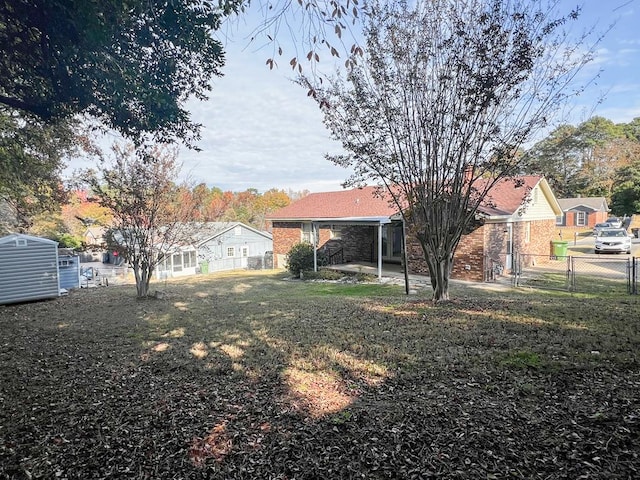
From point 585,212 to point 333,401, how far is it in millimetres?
50555

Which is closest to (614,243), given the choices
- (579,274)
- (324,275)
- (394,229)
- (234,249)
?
(579,274)

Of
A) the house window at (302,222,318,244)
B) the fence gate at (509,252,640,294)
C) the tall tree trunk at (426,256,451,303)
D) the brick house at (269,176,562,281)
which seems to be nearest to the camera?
the tall tree trunk at (426,256,451,303)

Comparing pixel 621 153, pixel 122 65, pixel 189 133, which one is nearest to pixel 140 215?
pixel 189 133

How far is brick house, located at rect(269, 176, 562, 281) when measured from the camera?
586 inches

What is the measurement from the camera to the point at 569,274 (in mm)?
13578

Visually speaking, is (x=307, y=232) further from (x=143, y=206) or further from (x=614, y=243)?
(x=614, y=243)

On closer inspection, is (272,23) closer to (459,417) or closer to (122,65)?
(122,65)

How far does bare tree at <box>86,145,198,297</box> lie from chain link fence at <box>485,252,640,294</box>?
37.1ft

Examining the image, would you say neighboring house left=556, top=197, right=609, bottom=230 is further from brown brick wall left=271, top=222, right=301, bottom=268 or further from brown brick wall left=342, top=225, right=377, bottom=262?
brown brick wall left=271, top=222, right=301, bottom=268

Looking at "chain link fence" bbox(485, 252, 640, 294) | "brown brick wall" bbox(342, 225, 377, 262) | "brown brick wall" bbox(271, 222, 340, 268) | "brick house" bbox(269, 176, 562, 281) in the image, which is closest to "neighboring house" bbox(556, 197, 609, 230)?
"brick house" bbox(269, 176, 562, 281)

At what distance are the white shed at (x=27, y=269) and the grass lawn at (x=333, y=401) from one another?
18.1 ft

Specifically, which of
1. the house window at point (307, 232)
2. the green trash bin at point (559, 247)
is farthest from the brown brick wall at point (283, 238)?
the green trash bin at point (559, 247)

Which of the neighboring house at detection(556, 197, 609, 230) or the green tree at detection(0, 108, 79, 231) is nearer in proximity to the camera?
the green tree at detection(0, 108, 79, 231)

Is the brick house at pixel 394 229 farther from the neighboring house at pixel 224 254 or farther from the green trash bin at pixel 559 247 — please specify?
the neighboring house at pixel 224 254
